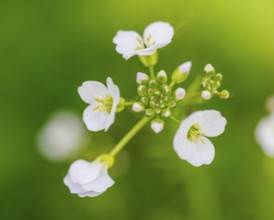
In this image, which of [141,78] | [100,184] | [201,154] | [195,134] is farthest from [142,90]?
[100,184]

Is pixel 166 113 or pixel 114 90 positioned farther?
pixel 166 113

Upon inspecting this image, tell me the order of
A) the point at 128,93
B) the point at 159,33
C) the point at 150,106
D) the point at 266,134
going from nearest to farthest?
1. the point at 150,106
2. the point at 159,33
3. the point at 266,134
4. the point at 128,93

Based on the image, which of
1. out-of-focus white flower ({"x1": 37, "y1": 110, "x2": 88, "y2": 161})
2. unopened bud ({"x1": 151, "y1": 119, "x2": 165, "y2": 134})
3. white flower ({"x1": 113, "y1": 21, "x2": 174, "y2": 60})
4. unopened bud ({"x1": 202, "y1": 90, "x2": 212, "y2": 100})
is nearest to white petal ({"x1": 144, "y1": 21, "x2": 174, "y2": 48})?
white flower ({"x1": 113, "y1": 21, "x2": 174, "y2": 60})

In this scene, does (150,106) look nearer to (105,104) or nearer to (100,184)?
(105,104)

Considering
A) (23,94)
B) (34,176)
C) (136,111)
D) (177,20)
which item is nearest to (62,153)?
(34,176)

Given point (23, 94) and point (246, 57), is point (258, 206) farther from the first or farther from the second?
point (23, 94)

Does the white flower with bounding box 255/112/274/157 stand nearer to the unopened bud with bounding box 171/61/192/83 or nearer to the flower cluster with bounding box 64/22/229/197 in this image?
the flower cluster with bounding box 64/22/229/197
